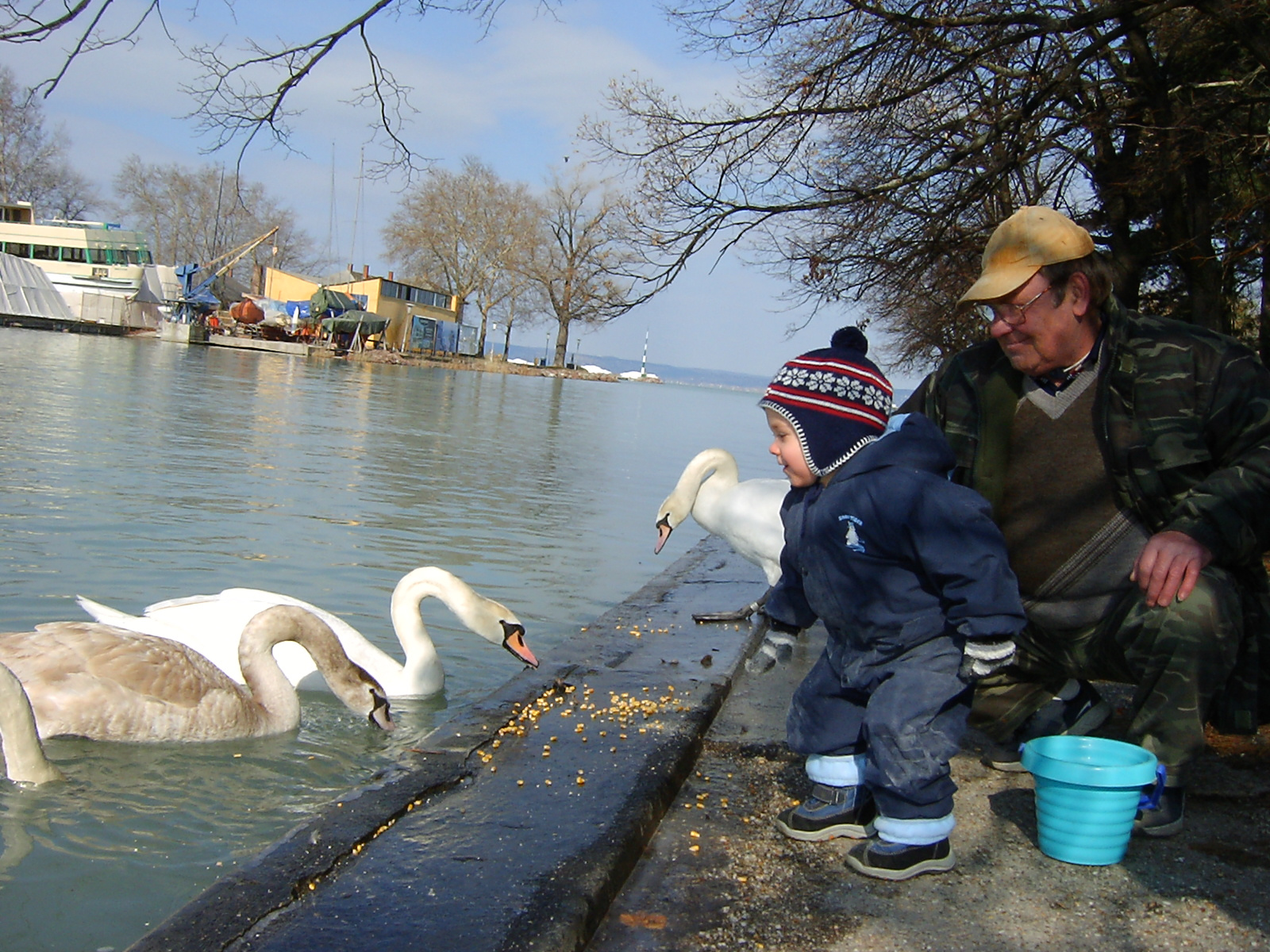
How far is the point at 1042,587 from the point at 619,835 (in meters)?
1.67

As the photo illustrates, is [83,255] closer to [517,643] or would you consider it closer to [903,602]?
[517,643]

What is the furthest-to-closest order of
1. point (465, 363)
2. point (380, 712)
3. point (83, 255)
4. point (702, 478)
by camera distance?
point (465, 363) < point (83, 255) < point (702, 478) < point (380, 712)

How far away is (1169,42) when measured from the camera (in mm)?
9297

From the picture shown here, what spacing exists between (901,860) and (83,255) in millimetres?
69777

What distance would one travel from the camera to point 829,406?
330cm

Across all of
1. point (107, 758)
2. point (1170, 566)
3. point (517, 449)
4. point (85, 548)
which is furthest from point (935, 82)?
point (517, 449)

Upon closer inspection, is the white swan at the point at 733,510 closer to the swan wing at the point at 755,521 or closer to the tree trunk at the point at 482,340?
the swan wing at the point at 755,521

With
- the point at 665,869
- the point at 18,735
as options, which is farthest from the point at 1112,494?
the point at 18,735

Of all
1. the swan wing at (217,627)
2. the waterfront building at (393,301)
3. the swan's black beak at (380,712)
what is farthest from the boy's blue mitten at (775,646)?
the waterfront building at (393,301)

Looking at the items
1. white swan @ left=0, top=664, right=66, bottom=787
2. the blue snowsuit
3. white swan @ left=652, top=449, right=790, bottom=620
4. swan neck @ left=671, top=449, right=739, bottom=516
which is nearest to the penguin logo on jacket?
the blue snowsuit

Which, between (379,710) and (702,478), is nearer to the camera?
(379,710)

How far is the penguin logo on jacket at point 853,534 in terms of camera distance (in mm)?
3090

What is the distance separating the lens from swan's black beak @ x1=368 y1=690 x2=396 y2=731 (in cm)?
515

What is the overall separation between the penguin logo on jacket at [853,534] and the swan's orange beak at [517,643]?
3.00 meters
